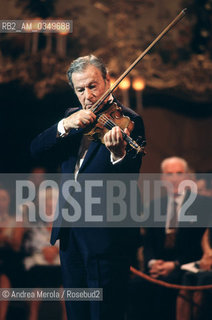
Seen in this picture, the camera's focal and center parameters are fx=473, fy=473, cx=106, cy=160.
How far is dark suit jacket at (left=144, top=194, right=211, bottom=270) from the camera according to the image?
3.04 m

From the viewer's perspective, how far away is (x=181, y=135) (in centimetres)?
441

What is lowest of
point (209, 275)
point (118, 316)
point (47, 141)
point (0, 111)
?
point (209, 275)

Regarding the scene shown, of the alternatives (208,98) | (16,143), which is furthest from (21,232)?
(208,98)

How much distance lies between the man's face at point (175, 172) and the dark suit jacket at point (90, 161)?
5.54ft

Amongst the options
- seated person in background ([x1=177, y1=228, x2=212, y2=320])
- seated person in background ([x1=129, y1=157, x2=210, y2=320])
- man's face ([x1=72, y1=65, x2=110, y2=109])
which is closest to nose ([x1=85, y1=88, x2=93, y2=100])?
man's face ([x1=72, y1=65, x2=110, y2=109])

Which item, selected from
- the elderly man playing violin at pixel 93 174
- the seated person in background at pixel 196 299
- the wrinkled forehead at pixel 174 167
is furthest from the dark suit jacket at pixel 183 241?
the elderly man playing violin at pixel 93 174

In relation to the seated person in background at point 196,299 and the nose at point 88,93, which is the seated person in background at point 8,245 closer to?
the seated person in background at point 196,299

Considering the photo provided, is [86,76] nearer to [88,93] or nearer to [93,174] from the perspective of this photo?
[88,93]

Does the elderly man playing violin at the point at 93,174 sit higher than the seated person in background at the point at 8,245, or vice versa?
the elderly man playing violin at the point at 93,174

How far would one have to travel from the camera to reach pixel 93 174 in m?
1.51

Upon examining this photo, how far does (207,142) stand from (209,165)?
22 centimetres

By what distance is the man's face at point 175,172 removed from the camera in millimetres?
3213

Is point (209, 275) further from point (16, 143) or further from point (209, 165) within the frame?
point (16, 143)

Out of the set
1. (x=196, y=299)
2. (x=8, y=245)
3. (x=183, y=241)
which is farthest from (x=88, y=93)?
(x=8, y=245)
